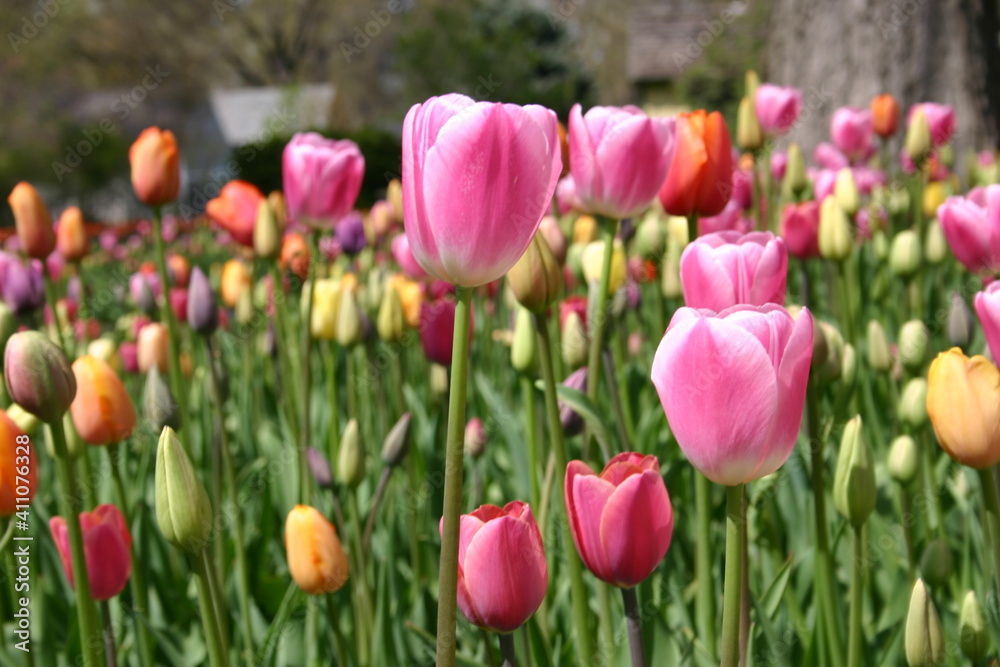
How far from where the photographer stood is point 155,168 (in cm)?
185

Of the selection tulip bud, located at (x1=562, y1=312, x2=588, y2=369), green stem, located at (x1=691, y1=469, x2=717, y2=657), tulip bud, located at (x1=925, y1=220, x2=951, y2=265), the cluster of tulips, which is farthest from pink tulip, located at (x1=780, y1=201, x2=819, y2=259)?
green stem, located at (x1=691, y1=469, x2=717, y2=657)

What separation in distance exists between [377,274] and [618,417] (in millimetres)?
1282

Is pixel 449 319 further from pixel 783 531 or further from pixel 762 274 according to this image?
pixel 762 274

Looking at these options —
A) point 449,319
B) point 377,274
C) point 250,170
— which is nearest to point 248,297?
point 377,274

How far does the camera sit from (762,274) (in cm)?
87

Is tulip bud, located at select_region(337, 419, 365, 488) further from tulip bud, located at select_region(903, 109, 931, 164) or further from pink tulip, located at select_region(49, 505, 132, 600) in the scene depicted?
tulip bud, located at select_region(903, 109, 931, 164)

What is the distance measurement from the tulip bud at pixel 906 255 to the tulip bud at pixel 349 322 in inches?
50.5

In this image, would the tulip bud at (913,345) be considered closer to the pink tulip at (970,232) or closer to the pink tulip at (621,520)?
the pink tulip at (970,232)

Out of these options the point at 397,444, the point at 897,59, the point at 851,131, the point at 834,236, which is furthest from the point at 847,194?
the point at 897,59

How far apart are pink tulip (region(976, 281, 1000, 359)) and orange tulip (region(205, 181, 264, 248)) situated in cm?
176

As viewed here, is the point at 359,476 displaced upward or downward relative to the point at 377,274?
downward

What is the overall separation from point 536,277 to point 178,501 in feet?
1.58

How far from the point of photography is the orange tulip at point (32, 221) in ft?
6.06

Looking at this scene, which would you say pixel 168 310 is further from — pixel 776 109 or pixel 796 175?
pixel 776 109
